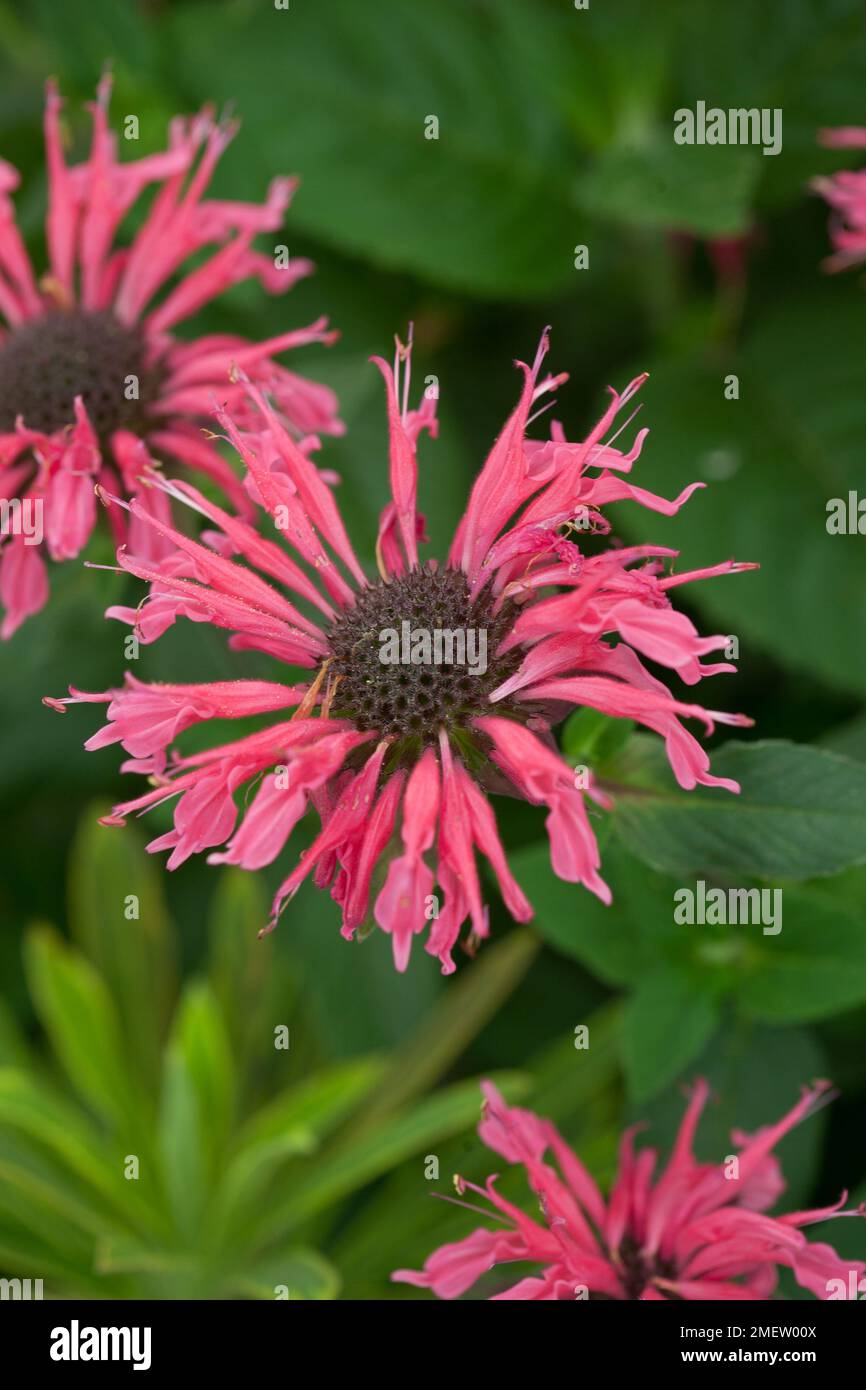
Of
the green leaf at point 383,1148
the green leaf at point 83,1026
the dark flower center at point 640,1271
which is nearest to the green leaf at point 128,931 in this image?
the green leaf at point 83,1026

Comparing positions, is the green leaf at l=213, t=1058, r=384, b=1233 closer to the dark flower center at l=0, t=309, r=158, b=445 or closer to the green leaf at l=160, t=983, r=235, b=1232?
the green leaf at l=160, t=983, r=235, b=1232

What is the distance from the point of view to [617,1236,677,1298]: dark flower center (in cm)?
90

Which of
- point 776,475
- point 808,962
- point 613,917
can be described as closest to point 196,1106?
point 613,917

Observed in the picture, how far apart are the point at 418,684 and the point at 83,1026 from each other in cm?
90

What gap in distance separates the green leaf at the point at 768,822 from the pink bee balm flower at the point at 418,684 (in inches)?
2.2

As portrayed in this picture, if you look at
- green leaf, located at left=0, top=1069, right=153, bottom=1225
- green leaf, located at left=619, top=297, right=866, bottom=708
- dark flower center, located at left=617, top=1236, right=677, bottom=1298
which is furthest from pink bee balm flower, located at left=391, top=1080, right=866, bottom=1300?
green leaf, located at left=0, top=1069, right=153, bottom=1225

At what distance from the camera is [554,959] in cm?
157

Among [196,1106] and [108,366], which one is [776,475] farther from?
[196,1106]

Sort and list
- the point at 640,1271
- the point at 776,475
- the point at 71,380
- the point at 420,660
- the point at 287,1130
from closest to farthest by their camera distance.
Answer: the point at 420,660 < the point at 640,1271 < the point at 71,380 < the point at 287,1130 < the point at 776,475

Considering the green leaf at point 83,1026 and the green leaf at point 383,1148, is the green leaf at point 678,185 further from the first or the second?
the green leaf at point 83,1026

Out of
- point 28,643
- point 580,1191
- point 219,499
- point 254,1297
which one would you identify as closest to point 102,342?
point 219,499

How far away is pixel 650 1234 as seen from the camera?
921 mm

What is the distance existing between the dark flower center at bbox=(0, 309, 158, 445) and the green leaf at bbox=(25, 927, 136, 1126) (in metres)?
0.65
